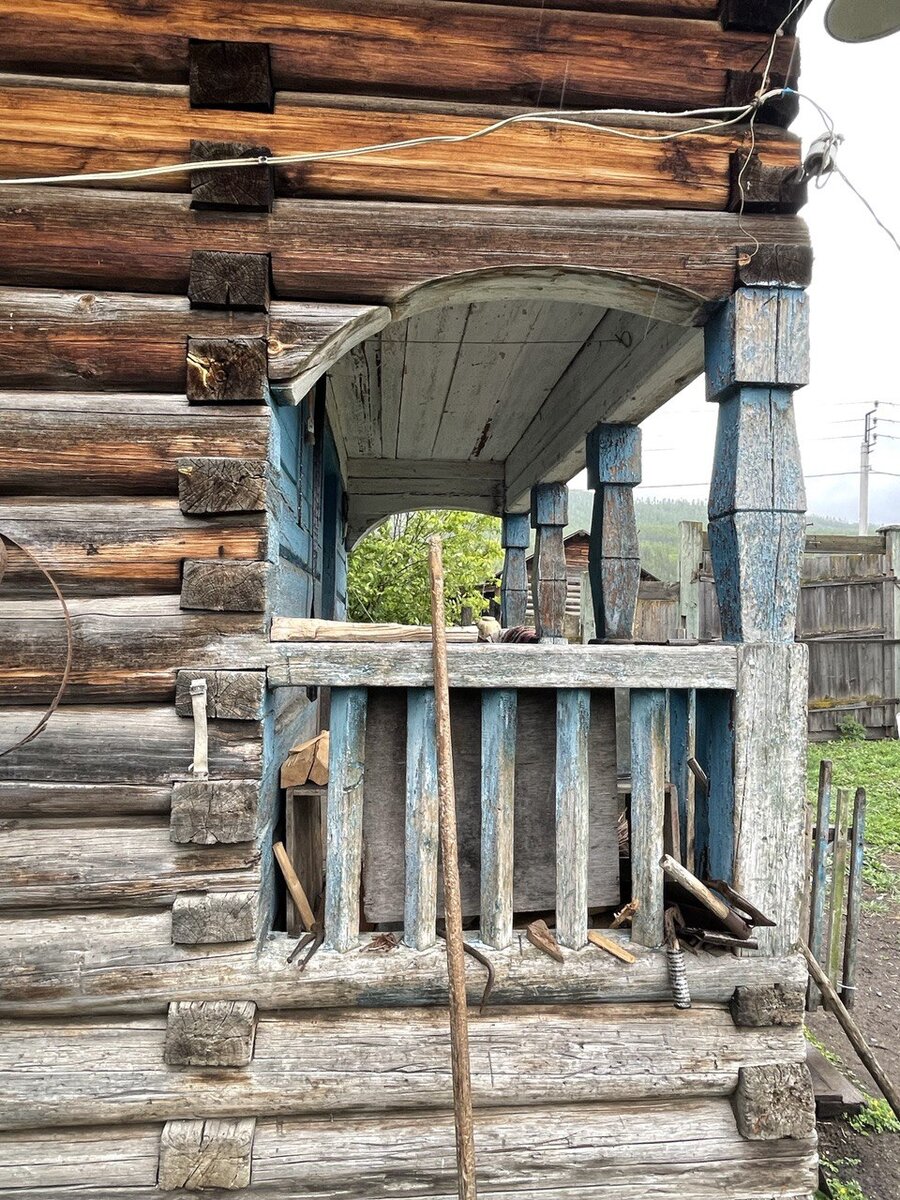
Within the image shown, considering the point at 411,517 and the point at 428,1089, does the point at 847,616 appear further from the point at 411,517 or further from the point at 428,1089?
the point at 428,1089

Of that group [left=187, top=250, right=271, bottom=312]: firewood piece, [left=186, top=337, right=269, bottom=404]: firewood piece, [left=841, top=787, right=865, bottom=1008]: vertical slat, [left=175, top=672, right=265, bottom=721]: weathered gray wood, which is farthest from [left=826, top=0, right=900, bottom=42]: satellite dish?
[left=841, top=787, right=865, bottom=1008]: vertical slat

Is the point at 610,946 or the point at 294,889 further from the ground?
A: the point at 294,889

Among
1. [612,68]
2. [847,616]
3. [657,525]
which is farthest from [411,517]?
[657,525]

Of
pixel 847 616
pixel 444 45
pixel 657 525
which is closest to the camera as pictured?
pixel 444 45

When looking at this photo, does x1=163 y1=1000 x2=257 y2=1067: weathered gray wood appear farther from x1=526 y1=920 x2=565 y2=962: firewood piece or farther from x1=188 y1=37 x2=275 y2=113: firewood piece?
x1=188 y1=37 x2=275 y2=113: firewood piece

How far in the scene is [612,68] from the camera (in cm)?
238

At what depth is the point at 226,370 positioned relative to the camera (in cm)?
220

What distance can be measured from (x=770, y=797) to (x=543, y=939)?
86 centimetres

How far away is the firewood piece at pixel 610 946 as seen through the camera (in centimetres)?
226

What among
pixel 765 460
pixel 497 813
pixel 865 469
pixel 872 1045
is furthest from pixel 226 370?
pixel 865 469

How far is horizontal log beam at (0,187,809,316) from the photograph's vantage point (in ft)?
7.30

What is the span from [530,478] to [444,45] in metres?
4.19

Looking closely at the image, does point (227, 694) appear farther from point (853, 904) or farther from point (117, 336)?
point (853, 904)

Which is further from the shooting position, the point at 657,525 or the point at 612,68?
the point at 657,525
